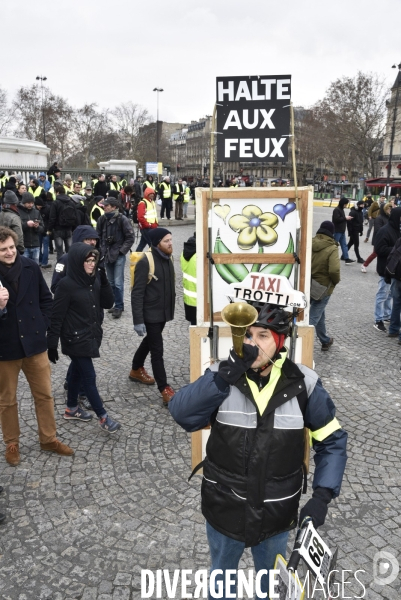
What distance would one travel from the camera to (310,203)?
11.4ft

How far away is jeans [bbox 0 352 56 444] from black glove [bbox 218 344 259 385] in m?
2.64

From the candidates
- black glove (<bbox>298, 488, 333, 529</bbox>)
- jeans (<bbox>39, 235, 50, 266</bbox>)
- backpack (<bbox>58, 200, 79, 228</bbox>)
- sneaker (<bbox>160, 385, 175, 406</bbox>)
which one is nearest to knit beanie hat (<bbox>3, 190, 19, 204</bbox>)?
backpack (<bbox>58, 200, 79, 228</bbox>)

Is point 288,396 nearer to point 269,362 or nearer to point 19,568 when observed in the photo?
point 269,362

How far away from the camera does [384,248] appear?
7.96 m

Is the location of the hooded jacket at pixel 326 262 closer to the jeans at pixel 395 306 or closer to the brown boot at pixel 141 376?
the jeans at pixel 395 306

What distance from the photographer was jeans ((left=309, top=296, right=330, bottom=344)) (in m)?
6.84

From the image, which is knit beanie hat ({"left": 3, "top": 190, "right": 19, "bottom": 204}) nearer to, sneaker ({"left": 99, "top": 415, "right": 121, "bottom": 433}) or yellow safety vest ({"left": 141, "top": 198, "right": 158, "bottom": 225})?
yellow safety vest ({"left": 141, "top": 198, "right": 158, "bottom": 225})

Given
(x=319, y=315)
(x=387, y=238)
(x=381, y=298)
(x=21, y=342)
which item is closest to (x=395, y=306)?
(x=381, y=298)

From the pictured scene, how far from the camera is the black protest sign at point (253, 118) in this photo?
11.2ft

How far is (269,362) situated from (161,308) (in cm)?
312

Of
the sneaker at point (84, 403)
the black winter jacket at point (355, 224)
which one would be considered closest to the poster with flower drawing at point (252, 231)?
the sneaker at point (84, 403)

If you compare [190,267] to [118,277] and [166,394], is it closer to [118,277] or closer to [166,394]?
[166,394]

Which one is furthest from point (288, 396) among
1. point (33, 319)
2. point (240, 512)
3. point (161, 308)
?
point (161, 308)

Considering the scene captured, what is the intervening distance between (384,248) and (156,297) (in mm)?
4384
